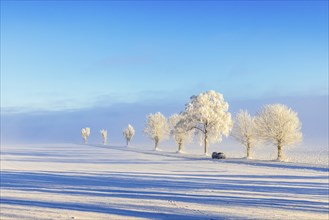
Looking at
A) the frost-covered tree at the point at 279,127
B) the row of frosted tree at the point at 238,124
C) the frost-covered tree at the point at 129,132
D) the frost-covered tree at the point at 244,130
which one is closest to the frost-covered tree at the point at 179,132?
the row of frosted tree at the point at 238,124

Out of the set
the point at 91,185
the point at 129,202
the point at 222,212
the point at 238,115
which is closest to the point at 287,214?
the point at 222,212

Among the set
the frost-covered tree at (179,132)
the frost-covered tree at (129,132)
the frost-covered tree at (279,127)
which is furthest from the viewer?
the frost-covered tree at (129,132)

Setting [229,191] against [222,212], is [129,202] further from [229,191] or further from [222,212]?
[229,191]

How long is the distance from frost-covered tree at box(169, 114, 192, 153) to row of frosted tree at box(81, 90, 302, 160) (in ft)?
0.65

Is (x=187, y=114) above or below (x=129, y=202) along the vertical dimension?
above

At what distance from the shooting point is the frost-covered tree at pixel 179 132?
72250 mm

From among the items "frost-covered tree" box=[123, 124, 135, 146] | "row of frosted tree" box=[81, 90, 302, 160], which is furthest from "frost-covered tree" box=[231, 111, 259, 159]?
"frost-covered tree" box=[123, 124, 135, 146]

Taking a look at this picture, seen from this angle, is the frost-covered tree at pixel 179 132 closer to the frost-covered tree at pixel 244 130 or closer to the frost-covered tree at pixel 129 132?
the frost-covered tree at pixel 244 130

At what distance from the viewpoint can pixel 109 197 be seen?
15617 mm

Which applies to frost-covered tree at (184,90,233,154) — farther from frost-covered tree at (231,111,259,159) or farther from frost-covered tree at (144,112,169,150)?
frost-covered tree at (144,112,169,150)

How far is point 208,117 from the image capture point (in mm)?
69938

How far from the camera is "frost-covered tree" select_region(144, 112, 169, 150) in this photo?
327ft

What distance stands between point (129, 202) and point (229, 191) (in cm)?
594

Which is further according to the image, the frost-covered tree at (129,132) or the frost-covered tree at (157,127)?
the frost-covered tree at (129,132)
